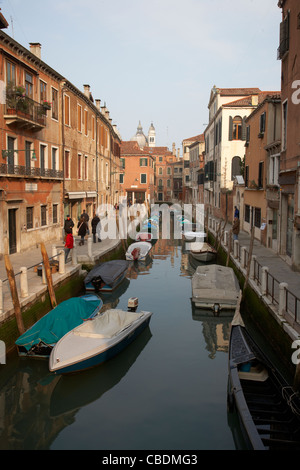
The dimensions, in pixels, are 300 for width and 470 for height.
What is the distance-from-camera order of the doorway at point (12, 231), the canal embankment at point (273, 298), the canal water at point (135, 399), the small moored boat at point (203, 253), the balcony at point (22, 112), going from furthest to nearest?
the small moored boat at point (203, 253)
the doorway at point (12, 231)
the balcony at point (22, 112)
the canal embankment at point (273, 298)
the canal water at point (135, 399)

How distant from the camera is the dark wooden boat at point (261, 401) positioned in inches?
203

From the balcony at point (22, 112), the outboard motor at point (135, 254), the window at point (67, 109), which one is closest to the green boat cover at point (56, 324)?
the balcony at point (22, 112)

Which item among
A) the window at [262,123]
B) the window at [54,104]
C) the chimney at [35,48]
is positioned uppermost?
the chimney at [35,48]

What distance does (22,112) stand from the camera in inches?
571

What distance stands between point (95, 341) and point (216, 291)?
498 centimetres

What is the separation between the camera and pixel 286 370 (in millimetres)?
7668

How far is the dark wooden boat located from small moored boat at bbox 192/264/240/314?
13.4 ft

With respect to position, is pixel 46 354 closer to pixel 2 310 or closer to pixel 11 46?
pixel 2 310

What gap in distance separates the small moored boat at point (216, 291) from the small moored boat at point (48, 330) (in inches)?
151

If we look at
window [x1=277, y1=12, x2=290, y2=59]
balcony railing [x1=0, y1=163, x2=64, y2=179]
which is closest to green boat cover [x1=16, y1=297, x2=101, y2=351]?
balcony railing [x1=0, y1=163, x2=64, y2=179]

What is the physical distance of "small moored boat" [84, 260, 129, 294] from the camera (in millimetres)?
14195

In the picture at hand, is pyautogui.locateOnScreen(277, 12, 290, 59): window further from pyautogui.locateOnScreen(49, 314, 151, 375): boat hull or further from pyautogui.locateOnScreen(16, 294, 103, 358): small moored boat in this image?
pyautogui.locateOnScreen(16, 294, 103, 358): small moored boat

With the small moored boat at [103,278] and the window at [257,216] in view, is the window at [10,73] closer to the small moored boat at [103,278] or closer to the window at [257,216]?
the small moored boat at [103,278]

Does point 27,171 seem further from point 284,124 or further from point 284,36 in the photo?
point 284,36
